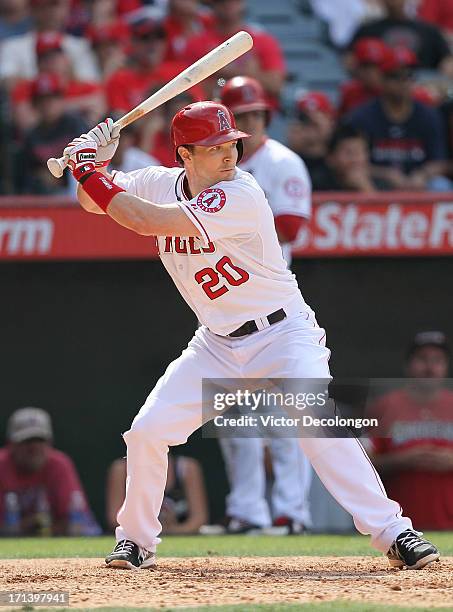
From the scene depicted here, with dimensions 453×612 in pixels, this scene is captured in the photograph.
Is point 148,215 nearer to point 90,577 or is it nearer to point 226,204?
point 226,204

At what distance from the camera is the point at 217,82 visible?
7.72 m

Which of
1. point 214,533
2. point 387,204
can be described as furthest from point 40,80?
point 214,533

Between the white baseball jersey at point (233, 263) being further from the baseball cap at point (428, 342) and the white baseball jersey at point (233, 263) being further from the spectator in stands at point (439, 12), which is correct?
the spectator in stands at point (439, 12)

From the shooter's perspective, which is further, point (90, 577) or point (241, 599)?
point (90, 577)

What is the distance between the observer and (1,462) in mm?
7402

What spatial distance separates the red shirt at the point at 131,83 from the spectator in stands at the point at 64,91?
0.28 feet

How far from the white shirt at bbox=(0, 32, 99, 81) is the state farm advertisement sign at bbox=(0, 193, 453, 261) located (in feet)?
7.59

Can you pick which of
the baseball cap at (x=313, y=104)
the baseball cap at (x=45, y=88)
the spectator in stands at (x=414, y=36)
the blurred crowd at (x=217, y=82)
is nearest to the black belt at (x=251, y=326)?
the blurred crowd at (x=217, y=82)

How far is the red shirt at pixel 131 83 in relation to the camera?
8898mm

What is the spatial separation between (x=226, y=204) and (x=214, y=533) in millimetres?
2932

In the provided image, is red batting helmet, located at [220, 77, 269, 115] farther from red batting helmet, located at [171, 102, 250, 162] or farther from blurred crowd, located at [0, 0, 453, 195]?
red batting helmet, located at [171, 102, 250, 162]

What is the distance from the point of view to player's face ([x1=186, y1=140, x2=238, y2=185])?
184 inches

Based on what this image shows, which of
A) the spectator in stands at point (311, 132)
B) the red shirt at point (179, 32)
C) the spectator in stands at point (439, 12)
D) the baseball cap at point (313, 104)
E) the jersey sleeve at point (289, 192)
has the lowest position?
the jersey sleeve at point (289, 192)

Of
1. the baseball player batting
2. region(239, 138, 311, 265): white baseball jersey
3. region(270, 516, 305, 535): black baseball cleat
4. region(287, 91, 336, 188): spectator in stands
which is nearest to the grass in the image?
region(270, 516, 305, 535): black baseball cleat
